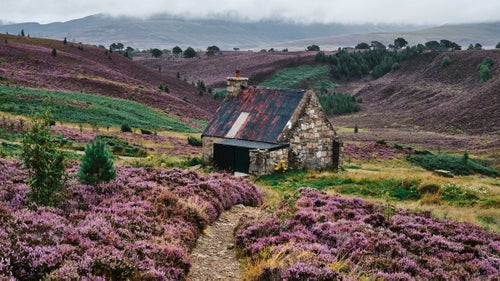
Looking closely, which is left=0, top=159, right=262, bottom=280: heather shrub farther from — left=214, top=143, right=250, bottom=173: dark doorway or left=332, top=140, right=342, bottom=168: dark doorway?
left=332, top=140, right=342, bottom=168: dark doorway

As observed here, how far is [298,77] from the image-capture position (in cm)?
13388

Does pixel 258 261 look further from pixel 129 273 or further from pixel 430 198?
pixel 430 198

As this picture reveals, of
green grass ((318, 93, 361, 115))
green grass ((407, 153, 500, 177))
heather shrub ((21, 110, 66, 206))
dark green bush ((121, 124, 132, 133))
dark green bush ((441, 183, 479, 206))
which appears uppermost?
heather shrub ((21, 110, 66, 206))

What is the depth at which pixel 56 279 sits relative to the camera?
25.8 feet

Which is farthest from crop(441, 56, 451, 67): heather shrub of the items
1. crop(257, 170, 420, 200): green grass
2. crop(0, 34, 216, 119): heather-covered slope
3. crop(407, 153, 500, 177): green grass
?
crop(257, 170, 420, 200): green grass

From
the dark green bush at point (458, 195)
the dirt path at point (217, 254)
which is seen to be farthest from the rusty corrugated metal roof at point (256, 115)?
the dirt path at point (217, 254)

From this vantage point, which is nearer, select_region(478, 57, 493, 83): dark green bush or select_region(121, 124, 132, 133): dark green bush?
select_region(121, 124, 132, 133): dark green bush

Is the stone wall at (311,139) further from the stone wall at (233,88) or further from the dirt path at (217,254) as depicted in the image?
the dirt path at (217,254)

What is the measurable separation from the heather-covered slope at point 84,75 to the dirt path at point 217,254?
57.4 metres

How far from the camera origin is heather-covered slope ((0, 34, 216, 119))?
69.8 m

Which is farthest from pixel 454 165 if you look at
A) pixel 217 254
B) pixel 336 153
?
pixel 217 254

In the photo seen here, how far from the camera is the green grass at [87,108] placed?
49.6m

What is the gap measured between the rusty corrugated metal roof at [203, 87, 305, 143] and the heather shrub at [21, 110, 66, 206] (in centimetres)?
1761

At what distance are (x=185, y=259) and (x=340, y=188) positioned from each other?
14.8 meters
